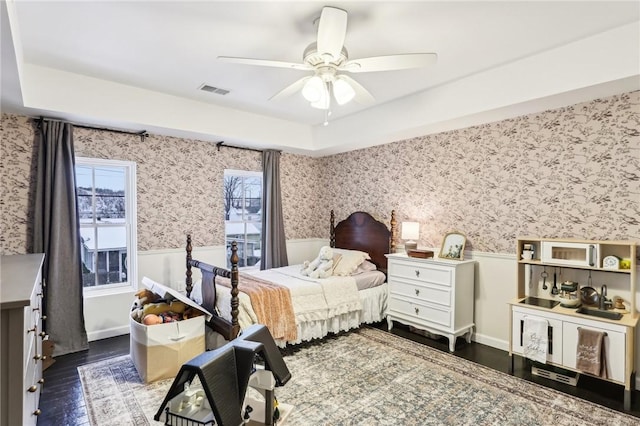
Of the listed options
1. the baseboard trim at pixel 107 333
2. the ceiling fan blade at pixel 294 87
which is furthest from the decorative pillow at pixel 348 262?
the baseboard trim at pixel 107 333

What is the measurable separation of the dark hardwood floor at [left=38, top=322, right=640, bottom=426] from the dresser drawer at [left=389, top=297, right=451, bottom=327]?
0.24 metres


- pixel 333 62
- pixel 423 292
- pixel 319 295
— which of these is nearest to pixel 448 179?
pixel 423 292

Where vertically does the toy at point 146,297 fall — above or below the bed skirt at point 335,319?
above

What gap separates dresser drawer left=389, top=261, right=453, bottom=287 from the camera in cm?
348

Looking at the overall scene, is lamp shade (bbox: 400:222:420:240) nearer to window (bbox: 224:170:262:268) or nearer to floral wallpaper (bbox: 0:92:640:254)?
floral wallpaper (bbox: 0:92:640:254)

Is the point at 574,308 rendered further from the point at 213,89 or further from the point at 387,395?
the point at 213,89

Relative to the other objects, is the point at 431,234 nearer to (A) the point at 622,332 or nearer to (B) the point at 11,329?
(A) the point at 622,332

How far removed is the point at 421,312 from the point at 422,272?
1.46 ft

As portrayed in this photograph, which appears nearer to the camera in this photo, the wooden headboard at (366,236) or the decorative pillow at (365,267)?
the decorative pillow at (365,267)

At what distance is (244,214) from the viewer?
5051 millimetres

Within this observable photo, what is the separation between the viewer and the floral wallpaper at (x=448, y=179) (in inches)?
112

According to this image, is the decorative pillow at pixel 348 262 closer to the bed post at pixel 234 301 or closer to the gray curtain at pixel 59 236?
the bed post at pixel 234 301

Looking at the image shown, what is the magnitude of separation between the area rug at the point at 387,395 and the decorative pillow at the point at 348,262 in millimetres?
1043

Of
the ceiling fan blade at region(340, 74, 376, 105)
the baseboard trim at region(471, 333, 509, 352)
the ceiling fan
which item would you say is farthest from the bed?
the ceiling fan blade at region(340, 74, 376, 105)
